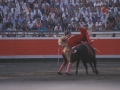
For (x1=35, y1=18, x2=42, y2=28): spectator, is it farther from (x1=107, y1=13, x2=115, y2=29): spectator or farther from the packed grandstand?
(x1=107, y1=13, x2=115, y2=29): spectator

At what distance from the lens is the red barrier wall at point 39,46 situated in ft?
77.0

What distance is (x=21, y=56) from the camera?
927 inches

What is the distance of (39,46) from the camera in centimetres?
2367

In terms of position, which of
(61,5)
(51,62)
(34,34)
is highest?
(61,5)

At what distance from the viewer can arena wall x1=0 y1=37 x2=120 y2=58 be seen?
23.5 m

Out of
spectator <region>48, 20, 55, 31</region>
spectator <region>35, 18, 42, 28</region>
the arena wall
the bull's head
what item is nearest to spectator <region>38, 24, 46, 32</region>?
spectator <region>35, 18, 42, 28</region>

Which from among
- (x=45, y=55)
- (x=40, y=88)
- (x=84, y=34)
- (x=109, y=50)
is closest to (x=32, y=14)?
(x=45, y=55)

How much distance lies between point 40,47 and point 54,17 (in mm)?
1857

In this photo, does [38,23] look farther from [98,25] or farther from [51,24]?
[98,25]

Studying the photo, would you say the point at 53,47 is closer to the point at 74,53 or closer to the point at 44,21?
the point at 44,21

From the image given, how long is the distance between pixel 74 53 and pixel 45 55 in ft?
23.5

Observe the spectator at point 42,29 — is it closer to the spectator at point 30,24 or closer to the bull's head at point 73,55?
the spectator at point 30,24

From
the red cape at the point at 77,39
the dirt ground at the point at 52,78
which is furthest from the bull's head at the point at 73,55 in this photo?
the dirt ground at the point at 52,78

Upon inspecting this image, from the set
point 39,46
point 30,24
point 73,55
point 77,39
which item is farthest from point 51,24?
point 73,55
